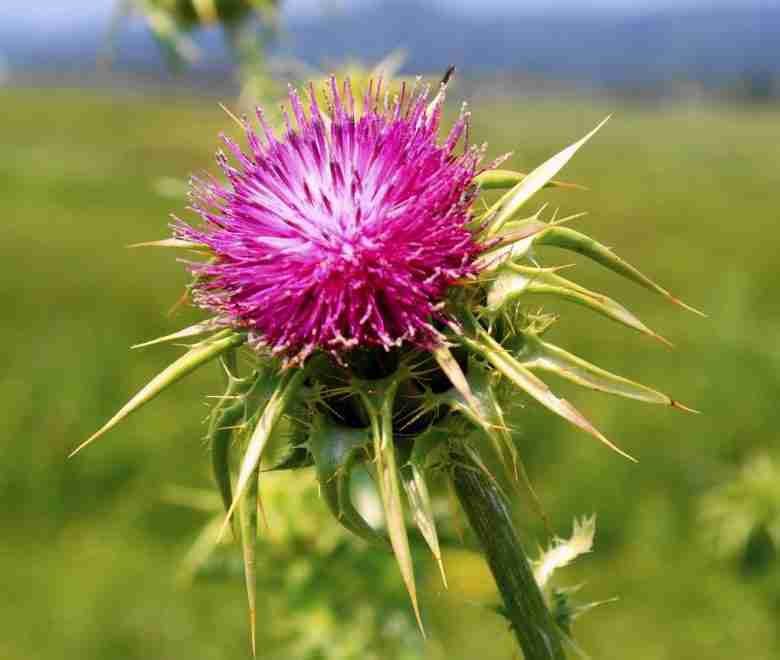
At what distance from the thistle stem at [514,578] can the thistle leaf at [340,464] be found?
0.77ft

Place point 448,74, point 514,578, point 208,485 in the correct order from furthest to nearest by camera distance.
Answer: point 208,485, point 448,74, point 514,578

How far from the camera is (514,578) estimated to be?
218 centimetres

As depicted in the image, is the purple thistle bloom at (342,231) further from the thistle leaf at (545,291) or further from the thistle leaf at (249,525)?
the thistle leaf at (249,525)

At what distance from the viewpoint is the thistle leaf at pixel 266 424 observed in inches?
77.1

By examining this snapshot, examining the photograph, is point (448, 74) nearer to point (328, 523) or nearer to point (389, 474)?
point (389, 474)

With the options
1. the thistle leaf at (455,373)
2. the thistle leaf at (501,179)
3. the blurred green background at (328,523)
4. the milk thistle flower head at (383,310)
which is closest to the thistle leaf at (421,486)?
the milk thistle flower head at (383,310)

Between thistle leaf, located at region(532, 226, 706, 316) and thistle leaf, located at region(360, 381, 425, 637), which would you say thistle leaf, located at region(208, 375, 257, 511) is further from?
thistle leaf, located at region(532, 226, 706, 316)

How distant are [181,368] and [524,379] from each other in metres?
0.70

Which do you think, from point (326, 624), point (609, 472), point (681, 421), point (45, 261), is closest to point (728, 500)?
point (609, 472)

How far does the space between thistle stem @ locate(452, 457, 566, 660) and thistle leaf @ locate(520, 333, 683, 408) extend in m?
0.28

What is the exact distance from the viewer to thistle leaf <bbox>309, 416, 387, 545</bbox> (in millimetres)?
2023

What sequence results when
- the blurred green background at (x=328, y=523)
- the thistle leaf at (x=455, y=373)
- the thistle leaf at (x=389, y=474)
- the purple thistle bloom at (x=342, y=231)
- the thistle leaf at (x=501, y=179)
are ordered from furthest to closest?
the blurred green background at (x=328, y=523) → the thistle leaf at (x=501, y=179) → the purple thistle bloom at (x=342, y=231) → the thistle leaf at (x=455, y=373) → the thistle leaf at (x=389, y=474)

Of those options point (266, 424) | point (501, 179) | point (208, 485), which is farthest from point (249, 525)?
point (208, 485)

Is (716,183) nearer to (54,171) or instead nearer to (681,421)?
(54,171)
